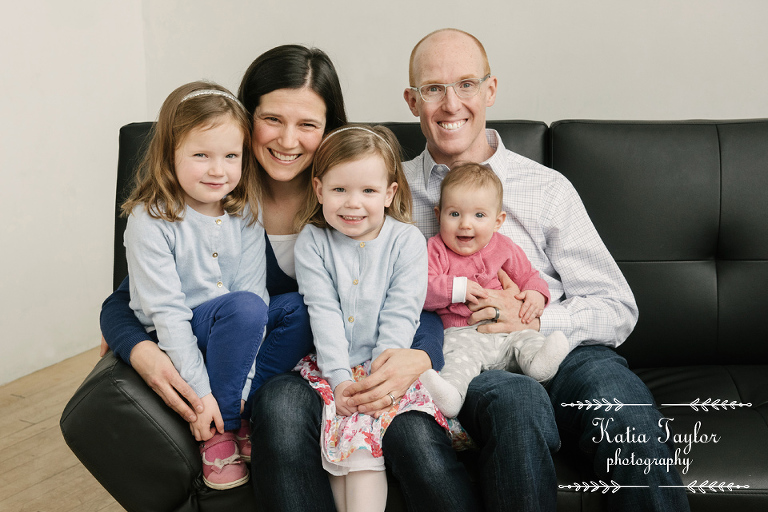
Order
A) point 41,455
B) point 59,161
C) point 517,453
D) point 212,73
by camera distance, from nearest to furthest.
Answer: point 517,453, point 41,455, point 59,161, point 212,73

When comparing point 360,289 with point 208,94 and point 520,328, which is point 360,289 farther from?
point 208,94

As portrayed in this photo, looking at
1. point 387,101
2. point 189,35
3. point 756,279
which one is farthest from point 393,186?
point 189,35

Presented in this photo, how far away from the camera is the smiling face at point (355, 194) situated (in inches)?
61.4

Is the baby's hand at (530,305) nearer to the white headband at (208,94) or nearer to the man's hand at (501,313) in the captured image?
the man's hand at (501,313)

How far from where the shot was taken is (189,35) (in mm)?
3258

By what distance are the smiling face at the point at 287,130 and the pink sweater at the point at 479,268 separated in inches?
16.2

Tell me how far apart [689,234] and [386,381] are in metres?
1.06

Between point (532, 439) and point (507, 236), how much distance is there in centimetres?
70

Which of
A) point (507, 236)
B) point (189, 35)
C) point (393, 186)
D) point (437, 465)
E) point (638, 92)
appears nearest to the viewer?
point (437, 465)

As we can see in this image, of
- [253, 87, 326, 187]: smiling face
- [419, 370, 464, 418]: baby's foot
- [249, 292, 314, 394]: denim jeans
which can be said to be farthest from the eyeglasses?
[419, 370, 464, 418]: baby's foot

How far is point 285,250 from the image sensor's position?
1.73 m

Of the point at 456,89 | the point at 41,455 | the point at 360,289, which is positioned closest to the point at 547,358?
the point at 360,289

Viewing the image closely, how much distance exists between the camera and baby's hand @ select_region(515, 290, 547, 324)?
5.67ft

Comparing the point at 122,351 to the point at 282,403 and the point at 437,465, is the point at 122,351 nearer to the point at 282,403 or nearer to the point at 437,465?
the point at 282,403
